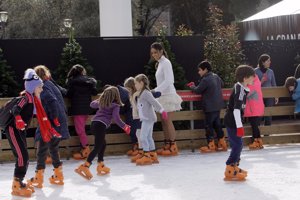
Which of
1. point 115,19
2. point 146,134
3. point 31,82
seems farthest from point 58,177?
point 115,19

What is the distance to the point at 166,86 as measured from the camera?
9.88 metres

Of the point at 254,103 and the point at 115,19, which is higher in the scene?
the point at 115,19

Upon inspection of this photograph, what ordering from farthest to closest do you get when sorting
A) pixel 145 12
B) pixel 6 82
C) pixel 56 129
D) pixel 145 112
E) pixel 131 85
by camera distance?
pixel 145 12
pixel 6 82
pixel 131 85
pixel 145 112
pixel 56 129

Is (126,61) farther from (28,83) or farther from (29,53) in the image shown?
(28,83)

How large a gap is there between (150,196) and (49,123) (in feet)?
5.24

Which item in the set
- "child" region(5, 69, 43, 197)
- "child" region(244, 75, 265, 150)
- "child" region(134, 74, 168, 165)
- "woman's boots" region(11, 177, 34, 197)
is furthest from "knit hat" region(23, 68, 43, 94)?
"child" region(244, 75, 265, 150)

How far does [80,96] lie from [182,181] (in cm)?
298

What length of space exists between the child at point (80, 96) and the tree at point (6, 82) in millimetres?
1531

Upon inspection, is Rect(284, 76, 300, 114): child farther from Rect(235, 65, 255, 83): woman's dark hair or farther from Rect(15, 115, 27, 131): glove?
Rect(15, 115, 27, 131): glove

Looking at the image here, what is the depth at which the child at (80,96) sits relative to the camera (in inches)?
390

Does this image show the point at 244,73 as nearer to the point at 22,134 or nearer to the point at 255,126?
the point at 22,134

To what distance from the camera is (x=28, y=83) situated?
7109 mm

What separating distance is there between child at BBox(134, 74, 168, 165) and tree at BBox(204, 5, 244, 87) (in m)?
4.85

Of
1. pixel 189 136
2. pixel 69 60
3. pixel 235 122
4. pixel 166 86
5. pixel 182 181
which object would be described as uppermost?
pixel 69 60
